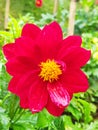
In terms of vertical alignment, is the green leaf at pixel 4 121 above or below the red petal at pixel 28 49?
below

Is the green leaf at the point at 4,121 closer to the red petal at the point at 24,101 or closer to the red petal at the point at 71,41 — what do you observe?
the red petal at the point at 24,101

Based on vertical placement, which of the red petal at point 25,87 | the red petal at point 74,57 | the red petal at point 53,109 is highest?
the red petal at point 74,57

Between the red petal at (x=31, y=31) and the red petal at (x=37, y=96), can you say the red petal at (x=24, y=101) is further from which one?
the red petal at (x=31, y=31)

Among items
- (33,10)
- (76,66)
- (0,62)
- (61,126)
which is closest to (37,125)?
(61,126)

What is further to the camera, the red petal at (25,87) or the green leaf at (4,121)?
the green leaf at (4,121)

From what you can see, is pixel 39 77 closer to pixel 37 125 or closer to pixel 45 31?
pixel 45 31

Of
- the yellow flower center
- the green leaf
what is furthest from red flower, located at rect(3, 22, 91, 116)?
the green leaf

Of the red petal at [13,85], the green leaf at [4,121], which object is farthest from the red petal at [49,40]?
the green leaf at [4,121]

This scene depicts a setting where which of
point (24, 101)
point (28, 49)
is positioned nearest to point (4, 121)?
point (24, 101)

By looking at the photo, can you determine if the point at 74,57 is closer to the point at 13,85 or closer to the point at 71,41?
the point at 71,41
